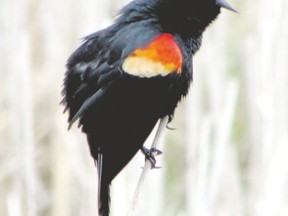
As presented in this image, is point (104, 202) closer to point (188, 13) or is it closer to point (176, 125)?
point (188, 13)

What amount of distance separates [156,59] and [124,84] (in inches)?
4.2

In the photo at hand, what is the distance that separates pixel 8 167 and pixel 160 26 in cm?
101

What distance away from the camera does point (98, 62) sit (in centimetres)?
213

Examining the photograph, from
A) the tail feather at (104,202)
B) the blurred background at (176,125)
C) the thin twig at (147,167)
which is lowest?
the blurred background at (176,125)

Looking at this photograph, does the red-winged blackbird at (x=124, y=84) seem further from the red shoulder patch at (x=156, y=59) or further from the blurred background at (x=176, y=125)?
the blurred background at (x=176, y=125)

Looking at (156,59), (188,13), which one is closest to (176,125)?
(188,13)

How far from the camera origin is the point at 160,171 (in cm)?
281

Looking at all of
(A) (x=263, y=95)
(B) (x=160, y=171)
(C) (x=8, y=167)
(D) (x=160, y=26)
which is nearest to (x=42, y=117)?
(C) (x=8, y=167)

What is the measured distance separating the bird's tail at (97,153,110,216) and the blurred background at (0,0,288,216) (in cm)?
37

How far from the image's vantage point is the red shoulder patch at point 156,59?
83.2 inches

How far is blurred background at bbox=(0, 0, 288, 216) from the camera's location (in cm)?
268

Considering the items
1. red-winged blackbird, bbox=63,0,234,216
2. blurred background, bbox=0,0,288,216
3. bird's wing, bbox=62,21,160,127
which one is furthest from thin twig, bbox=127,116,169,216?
blurred background, bbox=0,0,288,216

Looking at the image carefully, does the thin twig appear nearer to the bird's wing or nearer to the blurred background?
the bird's wing

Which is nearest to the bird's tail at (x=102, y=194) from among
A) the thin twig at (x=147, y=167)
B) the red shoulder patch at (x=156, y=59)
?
the thin twig at (x=147, y=167)
